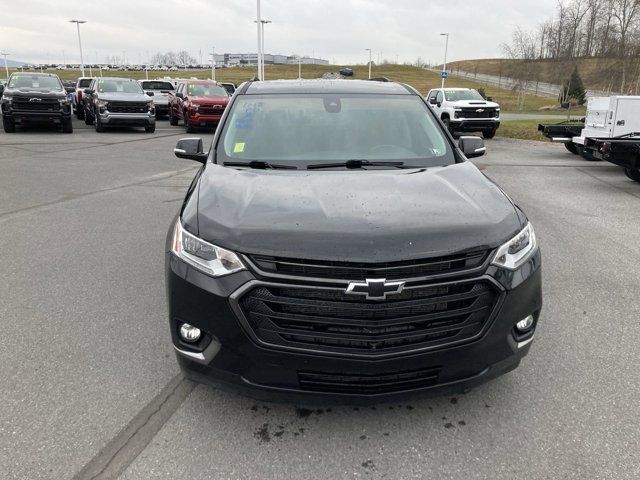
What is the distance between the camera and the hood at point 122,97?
19.6m

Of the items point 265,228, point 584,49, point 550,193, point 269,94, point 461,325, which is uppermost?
point 584,49

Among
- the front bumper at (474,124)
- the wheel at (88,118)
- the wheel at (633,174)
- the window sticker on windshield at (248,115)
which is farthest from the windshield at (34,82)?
the wheel at (633,174)

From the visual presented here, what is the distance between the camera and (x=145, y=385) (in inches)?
127

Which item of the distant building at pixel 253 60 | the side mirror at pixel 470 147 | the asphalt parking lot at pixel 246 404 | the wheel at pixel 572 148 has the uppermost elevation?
the distant building at pixel 253 60

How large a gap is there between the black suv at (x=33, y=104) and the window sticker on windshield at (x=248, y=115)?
55.3 feet

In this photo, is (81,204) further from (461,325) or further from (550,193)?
(550,193)

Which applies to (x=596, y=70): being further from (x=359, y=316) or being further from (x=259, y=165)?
(x=359, y=316)

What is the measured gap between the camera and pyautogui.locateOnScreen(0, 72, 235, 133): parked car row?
18406 millimetres

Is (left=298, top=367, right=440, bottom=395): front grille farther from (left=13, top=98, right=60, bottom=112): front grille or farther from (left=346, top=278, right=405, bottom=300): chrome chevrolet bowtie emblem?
(left=13, top=98, right=60, bottom=112): front grille

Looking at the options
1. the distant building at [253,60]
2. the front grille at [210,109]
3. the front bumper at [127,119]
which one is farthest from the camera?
the distant building at [253,60]

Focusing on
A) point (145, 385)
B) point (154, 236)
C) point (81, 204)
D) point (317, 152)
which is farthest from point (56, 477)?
point (81, 204)

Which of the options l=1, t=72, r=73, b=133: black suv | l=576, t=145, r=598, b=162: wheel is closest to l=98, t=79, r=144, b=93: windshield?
l=1, t=72, r=73, b=133: black suv

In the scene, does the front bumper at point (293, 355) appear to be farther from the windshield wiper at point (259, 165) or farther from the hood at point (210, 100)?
the hood at point (210, 100)

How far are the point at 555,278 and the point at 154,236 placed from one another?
175 inches
